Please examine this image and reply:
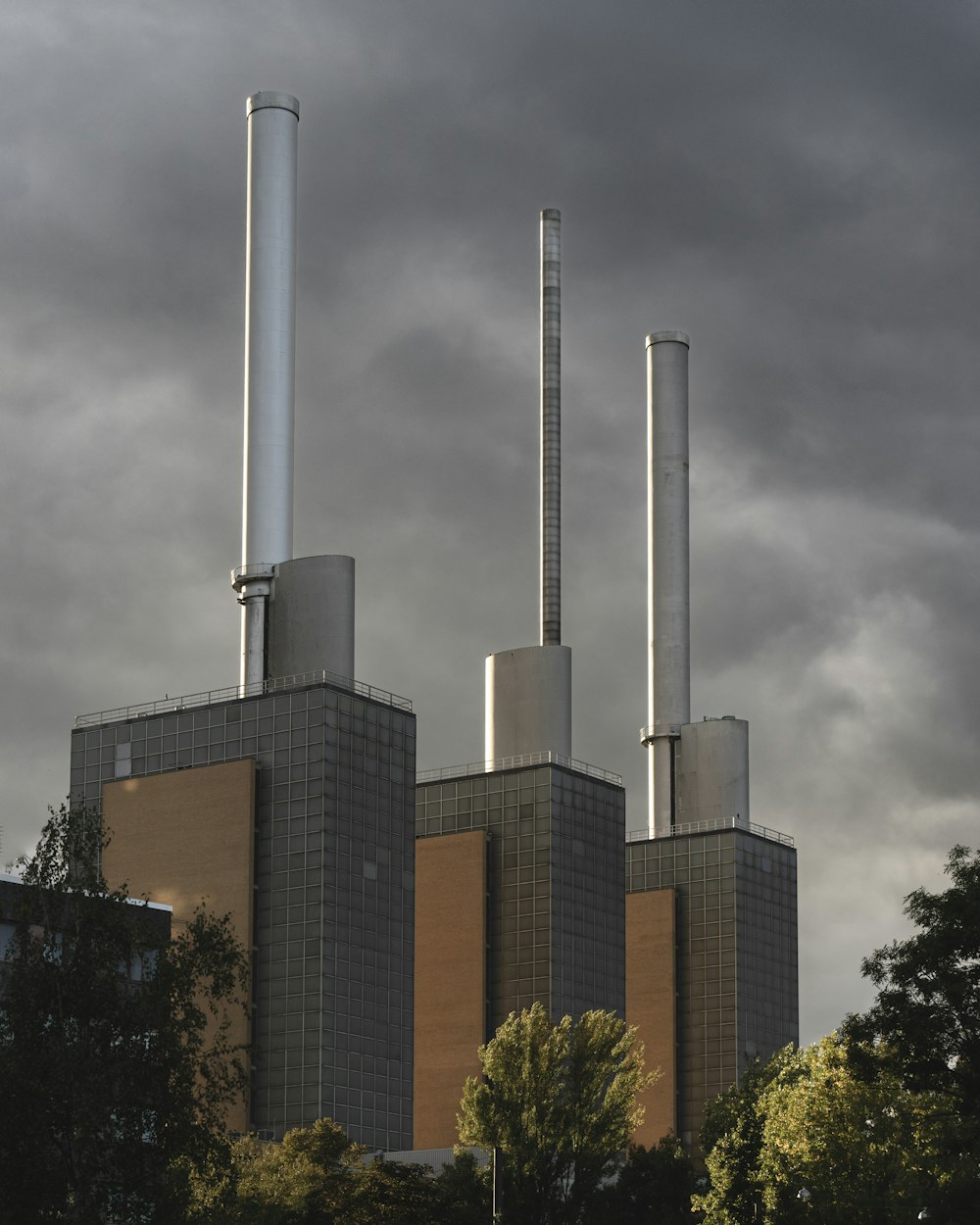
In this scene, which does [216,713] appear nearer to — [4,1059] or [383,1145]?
[383,1145]

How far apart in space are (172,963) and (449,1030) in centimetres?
7114

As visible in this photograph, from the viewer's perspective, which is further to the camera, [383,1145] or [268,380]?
[268,380]

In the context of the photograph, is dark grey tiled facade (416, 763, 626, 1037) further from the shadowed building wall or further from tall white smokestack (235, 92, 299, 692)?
tall white smokestack (235, 92, 299, 692)

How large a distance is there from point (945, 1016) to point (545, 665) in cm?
6841

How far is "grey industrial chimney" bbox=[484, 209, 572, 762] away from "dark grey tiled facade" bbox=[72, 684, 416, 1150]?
1507cm

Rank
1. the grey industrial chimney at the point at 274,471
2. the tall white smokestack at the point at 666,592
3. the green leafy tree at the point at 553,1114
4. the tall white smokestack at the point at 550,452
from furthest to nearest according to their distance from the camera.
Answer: the tall white smokestack at the point at 666,592
the tall white smokestack at the point at 550,452
the grey industrial chimney at the point at 274,471
the green leafy tree at the point at 553,1114

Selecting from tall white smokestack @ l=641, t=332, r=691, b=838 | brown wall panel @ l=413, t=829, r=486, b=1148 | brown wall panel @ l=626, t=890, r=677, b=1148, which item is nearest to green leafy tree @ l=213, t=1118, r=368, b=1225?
brown wall panel @ l=413, t=829, r=486, b=1148

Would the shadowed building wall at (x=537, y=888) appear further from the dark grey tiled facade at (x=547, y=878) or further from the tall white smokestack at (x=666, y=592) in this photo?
the tall white smokestack at (x=666, y=592)

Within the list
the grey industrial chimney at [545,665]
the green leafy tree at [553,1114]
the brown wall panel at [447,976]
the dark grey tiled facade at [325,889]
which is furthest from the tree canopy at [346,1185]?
the grey industrial chimney at [545,665]

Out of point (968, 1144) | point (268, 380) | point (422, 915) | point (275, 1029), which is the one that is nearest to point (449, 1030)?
point (422, 915)

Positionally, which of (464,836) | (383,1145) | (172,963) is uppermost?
(464,836)

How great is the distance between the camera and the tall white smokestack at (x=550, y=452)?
121 metres

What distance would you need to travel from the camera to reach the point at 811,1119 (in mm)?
60500

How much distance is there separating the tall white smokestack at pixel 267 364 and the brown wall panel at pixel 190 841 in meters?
6.84
